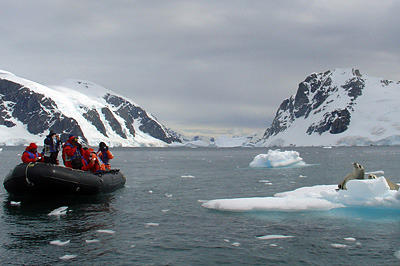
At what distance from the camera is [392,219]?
1477cm

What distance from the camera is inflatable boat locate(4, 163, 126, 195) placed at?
1905 cm

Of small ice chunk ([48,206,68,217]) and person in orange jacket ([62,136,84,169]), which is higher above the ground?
person in orange jacket ([62,136,84,169])

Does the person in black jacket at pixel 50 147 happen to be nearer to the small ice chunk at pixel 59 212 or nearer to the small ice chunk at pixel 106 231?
the small ice chunk at pixel 59 212

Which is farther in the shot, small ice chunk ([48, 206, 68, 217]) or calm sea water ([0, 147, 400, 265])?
small ice chunk ([48, 206, 68, 217])

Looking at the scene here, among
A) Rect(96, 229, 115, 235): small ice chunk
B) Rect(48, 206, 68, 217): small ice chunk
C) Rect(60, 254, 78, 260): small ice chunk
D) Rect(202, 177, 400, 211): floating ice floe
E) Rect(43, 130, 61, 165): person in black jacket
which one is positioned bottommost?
Rect(60, 254, 78, 260): small ice chunk

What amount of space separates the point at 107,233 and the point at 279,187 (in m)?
15.1

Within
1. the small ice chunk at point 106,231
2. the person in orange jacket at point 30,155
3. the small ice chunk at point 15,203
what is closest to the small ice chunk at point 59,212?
the small ice chunk at point 15,203

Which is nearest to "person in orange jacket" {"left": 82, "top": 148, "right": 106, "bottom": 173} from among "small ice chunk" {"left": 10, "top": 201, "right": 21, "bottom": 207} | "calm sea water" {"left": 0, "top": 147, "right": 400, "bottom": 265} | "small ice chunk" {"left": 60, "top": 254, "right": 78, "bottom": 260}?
"calm sea water" {"left": 0, "top": 147, "right": 400, "bottom": 265}

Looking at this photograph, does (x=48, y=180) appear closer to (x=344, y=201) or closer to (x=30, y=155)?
(x=30, y=155)

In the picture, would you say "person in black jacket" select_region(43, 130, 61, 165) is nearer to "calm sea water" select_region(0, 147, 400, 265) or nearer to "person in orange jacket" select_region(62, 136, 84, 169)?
"person in orange jacket" select_region(62, 136, 84, 169)

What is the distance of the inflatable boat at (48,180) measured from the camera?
1905cm

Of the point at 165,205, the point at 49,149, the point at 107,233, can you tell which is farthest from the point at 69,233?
the point at 49,149

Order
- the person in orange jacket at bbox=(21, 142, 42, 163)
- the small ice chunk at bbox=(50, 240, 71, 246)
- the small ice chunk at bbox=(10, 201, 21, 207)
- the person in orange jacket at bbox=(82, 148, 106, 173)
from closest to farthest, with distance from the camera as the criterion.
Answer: the small ice chunk at bbox=(50, 240, 71, 246)
the small ice chunk at bbox=(10, 201, 21, 207)
the person in orange jacket at bbox=(21, 142, 42, 163)
the person in orange jacket at bbox=(82, 148, 106, 173)

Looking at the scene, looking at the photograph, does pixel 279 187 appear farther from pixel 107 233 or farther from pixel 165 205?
pixel 107 233
